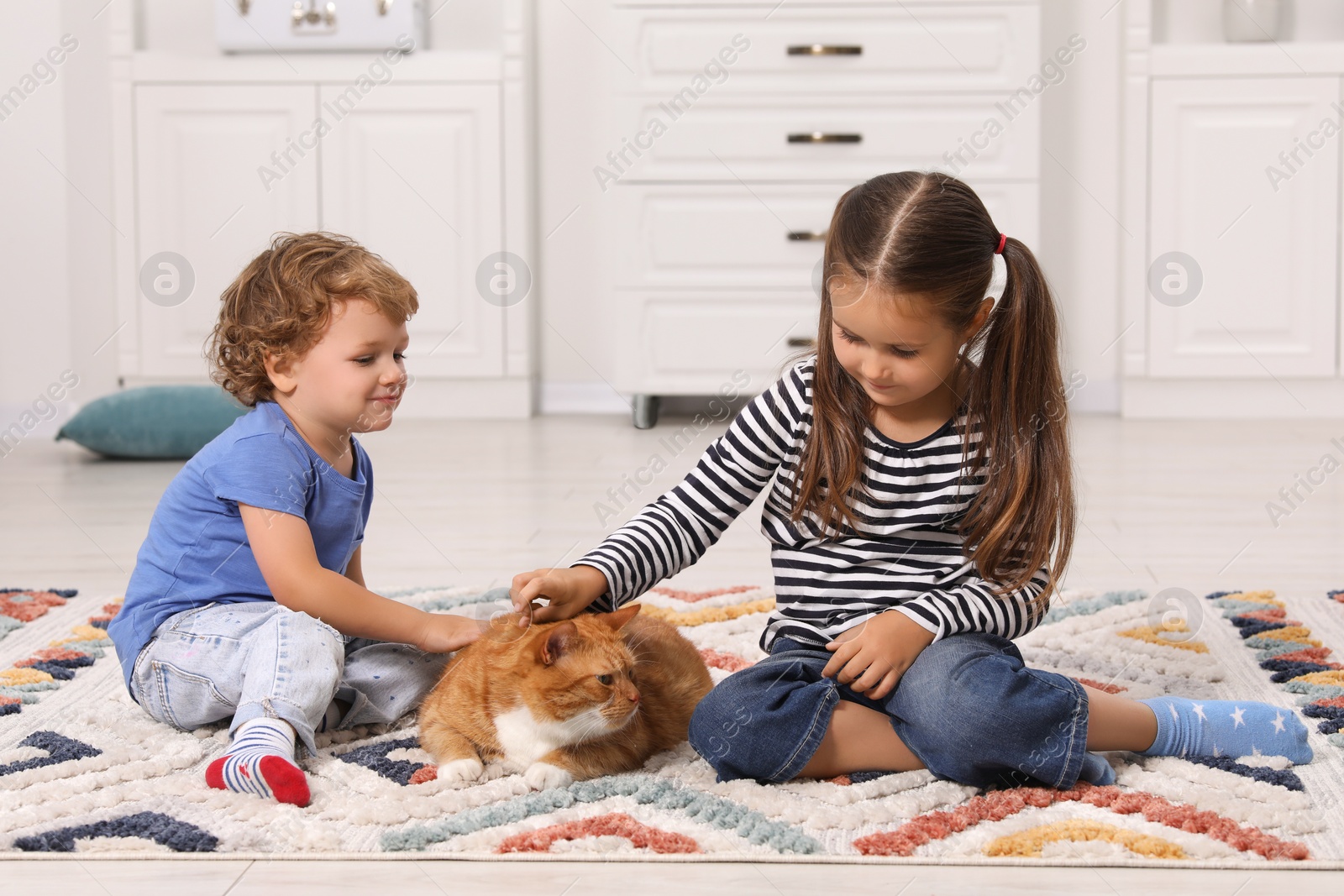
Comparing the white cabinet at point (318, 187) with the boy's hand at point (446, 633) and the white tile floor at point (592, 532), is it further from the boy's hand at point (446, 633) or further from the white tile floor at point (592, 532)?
the boy's hand at point (446, 633)

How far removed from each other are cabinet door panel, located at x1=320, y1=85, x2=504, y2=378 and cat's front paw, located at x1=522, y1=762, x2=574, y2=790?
2539 millimetres

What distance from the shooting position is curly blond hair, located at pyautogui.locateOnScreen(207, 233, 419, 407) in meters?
1.11

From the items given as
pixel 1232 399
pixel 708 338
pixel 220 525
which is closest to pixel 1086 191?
pixel 1232 399

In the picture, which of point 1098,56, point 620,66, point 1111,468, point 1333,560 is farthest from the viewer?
point 1098,56

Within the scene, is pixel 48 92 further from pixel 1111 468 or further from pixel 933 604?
pixel 933 604

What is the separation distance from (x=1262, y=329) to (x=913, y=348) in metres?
2.63

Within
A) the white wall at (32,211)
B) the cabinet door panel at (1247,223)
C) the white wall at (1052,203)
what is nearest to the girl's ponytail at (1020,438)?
the white wall at (1052,203)

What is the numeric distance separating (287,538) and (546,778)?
31cm

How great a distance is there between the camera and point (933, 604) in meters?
1.03

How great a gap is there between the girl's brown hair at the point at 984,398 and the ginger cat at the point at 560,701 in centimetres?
19

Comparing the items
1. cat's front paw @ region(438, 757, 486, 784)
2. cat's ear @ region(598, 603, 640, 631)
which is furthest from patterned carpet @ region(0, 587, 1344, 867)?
cat's ear @ region(598, 603, 640, 631)

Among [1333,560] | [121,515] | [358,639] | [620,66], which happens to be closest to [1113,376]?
[620,66]

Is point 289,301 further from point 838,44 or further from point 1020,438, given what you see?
point 838,44

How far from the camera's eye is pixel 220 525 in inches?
43.9
